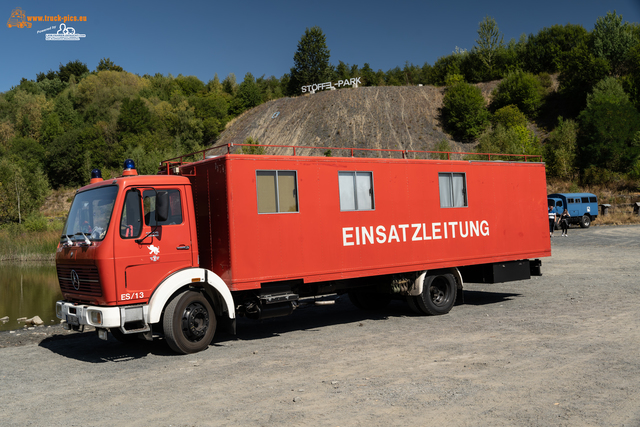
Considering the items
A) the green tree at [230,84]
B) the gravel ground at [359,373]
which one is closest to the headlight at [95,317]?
the gravel ground at [359,373]

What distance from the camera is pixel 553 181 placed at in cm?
6838

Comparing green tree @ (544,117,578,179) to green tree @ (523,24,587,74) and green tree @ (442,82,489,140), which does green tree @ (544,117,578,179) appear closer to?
green tree @ (442,82,489,140)

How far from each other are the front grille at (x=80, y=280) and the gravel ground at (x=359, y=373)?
4.06 feet

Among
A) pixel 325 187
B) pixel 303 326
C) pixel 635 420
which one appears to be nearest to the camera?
pixel 635 420

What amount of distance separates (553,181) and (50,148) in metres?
84.9

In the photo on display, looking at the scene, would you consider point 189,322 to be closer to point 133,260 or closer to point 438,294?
point 133,260

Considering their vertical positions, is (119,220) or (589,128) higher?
(589,128)

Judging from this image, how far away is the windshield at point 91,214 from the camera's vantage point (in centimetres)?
817

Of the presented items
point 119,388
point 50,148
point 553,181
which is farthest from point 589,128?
point 50,148

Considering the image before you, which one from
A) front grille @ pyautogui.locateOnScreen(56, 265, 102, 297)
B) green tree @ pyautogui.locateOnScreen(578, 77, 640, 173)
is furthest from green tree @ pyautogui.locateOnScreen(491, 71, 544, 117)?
front grille @ pyautogui.locateOnScreen(56, 265, 102, 297)

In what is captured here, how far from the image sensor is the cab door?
8.02 m

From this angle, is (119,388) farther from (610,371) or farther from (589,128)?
(589,128)

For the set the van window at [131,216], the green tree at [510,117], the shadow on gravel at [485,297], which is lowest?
the shadow on gravel at [485,297]

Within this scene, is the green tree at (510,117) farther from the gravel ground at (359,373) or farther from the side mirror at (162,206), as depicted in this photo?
the side mirror at (162,206)
